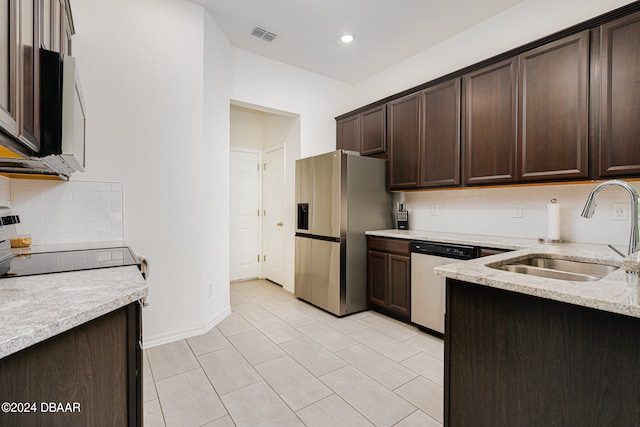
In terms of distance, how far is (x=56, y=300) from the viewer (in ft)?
2.95

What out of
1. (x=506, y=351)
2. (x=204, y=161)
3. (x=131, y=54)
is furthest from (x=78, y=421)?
(x=131, y=54)

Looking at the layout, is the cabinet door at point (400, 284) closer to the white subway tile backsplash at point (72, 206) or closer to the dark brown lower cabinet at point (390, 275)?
the dark brown lower cabinet at point (390, 275)

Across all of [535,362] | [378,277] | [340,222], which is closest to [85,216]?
[340,222]

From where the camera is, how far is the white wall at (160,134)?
2318mm

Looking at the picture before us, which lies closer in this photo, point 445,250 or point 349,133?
point 445,250

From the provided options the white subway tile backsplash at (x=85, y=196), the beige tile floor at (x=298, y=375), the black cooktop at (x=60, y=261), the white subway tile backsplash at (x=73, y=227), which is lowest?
the beige tile floor at (x=298, y=375)

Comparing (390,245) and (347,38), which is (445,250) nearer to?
(390,245)

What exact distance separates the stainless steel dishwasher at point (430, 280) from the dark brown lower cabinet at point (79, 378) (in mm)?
2304

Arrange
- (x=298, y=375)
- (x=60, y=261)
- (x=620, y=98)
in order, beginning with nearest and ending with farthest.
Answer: (x=60, y=261) → (x=620, y=98) → (x=298, y=375)

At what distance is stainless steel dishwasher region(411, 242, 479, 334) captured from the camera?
2574 mm

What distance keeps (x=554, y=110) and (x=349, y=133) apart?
7.49ft

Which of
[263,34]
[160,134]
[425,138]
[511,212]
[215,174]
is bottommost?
[511,212]

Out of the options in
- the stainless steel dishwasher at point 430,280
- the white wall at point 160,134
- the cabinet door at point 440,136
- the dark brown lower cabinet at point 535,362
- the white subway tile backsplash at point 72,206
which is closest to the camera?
the dark brown lower cabinet at point 535,362

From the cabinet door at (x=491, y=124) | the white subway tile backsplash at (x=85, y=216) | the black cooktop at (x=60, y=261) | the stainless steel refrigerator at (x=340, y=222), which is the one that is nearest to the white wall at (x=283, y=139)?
the stainless steel refrigerator at (x=340, y=222)
